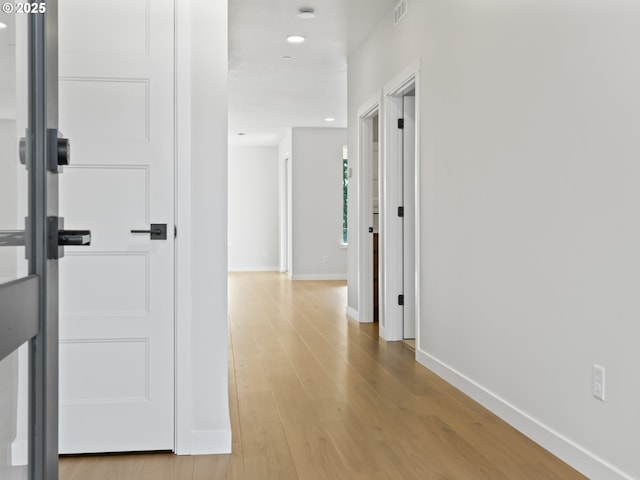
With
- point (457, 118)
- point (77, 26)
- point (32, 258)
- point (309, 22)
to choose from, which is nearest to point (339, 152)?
point (309, 22)

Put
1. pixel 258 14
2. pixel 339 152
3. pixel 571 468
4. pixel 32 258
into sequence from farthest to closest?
pixel 339 152
pixel 258 14
pixel 571 468
pixel 32 258

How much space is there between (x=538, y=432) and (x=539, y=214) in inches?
36.5

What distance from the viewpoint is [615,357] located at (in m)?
2.33

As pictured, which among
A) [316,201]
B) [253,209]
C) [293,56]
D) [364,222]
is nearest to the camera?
[364,222]

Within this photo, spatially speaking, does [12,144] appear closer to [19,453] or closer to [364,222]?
[19,453]

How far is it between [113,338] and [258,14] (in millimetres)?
3326

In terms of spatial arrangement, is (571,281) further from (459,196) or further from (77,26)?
(77,26)

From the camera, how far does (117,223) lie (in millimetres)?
2744

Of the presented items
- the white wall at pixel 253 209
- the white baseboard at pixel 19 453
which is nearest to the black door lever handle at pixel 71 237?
the white baseboard at pixel 19 453

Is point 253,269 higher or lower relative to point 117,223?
lower

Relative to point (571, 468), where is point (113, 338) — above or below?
above

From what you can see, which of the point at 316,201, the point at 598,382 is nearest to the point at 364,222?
the point at 598,382

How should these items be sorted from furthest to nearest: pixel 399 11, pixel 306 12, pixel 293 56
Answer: pixel 293 56 → pixel 306 12 → pixel 399 11

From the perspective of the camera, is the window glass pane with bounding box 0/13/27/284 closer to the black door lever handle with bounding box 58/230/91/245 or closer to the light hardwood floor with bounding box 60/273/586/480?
the black door lever handle with bounding box 58/230/91/245
